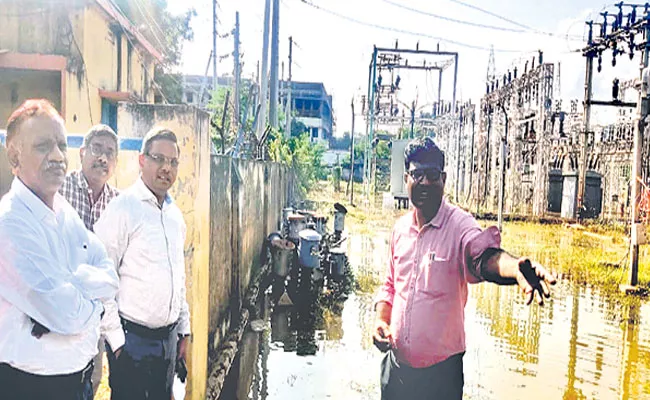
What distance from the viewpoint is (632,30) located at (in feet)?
48.6

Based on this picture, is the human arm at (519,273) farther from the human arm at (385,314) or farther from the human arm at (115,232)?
the human arm at (115,232)

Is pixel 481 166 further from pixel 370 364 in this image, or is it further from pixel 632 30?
pixel 370 364

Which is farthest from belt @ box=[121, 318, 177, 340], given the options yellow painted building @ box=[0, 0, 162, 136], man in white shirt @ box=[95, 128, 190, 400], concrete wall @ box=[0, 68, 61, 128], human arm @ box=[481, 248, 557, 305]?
concrete wall @ box=[0, 68, 61, 128]

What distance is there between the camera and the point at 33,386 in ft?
7.20

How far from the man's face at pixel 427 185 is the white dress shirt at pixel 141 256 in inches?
56.1

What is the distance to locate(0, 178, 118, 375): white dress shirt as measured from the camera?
2113 mm

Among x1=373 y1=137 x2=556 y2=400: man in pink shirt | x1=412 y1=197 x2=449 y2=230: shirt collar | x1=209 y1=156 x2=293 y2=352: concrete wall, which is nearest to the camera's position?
x1=373 y1=137 x2=556 y2=400: man in pink shirt

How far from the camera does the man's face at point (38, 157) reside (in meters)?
2.34

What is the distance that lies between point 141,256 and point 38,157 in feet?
2.82

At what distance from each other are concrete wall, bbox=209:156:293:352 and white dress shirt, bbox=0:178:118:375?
10.1ft

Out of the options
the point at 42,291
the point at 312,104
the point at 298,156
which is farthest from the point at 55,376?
the point at 312,104

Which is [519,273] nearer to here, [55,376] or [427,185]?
[427,185]

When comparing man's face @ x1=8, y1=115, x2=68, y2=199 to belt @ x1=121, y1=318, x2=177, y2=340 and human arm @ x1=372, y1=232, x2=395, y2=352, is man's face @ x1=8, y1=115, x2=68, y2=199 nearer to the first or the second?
belt @ x1=121, y1=318, x2=177, y2=340

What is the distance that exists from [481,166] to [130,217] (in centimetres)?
2722
